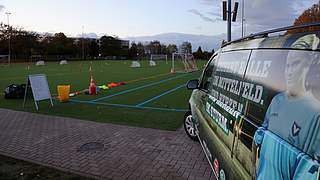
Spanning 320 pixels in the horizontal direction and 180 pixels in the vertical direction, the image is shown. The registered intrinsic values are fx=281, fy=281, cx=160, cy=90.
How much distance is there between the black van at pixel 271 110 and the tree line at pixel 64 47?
59981 mm

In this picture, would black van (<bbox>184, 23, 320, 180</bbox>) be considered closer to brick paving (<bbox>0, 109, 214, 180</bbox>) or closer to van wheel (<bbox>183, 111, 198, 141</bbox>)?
brick paving (<bbox>0, 109, 214, 180</bbox>)

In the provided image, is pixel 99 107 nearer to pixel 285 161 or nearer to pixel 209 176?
pixel 209 176

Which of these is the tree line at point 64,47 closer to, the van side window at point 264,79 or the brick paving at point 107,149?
the brick paving at point 107,149

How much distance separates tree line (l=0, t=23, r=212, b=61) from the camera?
233 feet

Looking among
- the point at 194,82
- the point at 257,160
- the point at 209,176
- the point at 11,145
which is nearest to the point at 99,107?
the point at 11,145

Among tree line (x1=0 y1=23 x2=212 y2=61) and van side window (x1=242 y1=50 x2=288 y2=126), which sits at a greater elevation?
tree line (x1=0 y1=23 x2=212 y2=61)

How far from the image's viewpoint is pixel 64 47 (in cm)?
8400

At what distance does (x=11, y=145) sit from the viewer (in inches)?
229

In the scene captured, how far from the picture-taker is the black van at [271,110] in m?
1.57

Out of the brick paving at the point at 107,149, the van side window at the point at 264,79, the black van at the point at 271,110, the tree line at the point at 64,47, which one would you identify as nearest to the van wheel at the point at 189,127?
the brick paving at the point at 107,149

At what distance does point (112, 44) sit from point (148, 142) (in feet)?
302

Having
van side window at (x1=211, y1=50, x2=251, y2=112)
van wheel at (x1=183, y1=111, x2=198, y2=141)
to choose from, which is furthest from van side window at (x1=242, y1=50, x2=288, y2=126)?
van wheel at (x1=183, y1=111, x2=198, y2=141)

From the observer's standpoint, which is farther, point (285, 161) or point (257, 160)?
point (257, 160)

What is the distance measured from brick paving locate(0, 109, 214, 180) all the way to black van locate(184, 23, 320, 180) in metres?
1.55
